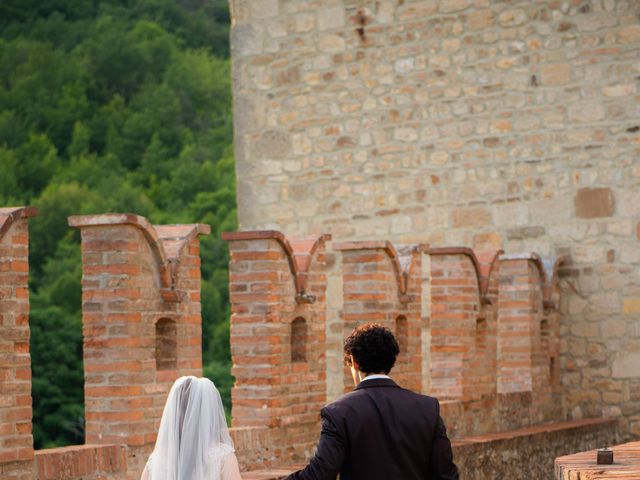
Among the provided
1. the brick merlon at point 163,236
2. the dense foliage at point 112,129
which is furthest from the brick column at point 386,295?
the dense foliage at point 112,129

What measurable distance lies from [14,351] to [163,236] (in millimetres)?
1504

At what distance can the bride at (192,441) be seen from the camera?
4.81 metres

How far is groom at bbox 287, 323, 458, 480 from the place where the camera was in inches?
189

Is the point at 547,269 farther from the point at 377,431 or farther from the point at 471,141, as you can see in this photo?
the point at 377,431

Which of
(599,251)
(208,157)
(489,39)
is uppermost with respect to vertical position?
(208,157)

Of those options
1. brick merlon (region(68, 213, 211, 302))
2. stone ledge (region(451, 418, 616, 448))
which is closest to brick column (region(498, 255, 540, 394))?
stone ledge (region(451, 418, 616, 448))

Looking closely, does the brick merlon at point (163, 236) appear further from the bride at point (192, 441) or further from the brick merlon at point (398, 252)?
the bride at point (192, 441)

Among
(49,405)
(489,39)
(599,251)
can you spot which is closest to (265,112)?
(489,39)

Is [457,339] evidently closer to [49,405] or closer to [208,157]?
[49,405]

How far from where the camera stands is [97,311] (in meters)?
7.04

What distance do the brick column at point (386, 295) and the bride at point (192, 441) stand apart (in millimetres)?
4078

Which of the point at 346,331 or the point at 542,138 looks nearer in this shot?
the point at 346,331

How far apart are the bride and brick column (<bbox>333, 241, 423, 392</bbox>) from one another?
408cm

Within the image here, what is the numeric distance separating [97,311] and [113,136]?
131 feet
